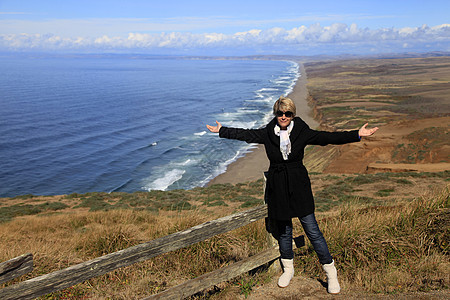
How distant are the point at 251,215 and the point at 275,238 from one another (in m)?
0.47

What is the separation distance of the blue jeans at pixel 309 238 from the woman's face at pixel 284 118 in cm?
104

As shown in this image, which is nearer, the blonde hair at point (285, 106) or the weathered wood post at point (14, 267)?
the weathered wood post at point (14, 267)

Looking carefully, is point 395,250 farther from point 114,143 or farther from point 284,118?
point 114,143

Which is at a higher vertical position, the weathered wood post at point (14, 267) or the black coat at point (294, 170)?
the black coat at point (294, 170)

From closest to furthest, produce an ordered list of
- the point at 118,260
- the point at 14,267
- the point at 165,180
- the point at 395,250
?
the point at 14,267 < the point at 118,260 < the point at 395,250 < the point at 165,180

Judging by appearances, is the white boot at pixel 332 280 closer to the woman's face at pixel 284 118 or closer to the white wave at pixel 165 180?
the woman's face at pixel 284 118

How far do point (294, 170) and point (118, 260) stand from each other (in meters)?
1.94

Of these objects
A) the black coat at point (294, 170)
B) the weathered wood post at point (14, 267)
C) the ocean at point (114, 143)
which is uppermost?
the black coat at point (294, 170)

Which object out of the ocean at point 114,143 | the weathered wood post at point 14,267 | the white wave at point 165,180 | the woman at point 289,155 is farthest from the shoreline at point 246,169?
the weathered wood post at point 14,267

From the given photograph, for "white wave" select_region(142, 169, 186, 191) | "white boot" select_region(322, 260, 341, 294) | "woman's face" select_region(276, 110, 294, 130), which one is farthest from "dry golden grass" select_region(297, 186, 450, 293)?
"white wave" select_region(142, 169, 186, 191)

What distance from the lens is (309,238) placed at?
414 centimetres

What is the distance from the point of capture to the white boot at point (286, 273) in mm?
4244

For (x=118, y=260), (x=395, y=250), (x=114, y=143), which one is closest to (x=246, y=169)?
(x=114, y=143)

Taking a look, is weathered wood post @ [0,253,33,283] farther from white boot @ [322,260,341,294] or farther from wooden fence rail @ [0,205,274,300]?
white boot @ [322,260,341,294]
